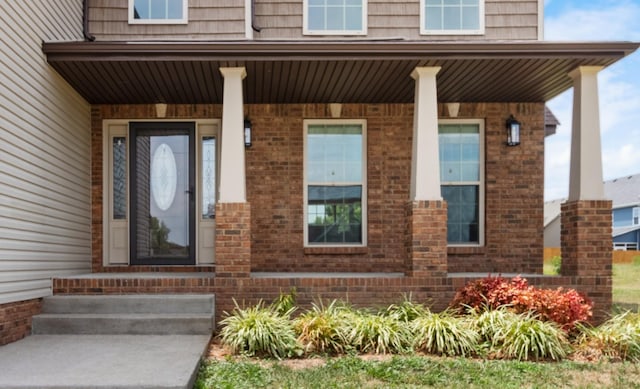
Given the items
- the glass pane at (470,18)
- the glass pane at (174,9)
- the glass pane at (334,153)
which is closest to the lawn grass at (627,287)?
the glass pane at (334,153)

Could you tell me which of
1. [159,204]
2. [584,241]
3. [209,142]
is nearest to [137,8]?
[209,142]

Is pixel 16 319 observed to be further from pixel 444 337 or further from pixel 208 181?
pixel 444 337

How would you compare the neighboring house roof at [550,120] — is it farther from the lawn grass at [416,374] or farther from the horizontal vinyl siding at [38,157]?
the horizontal vinyl siding at [38,157]

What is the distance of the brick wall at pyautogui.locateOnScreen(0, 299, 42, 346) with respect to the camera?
4785 mm

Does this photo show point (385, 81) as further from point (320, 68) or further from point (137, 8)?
point (137, 8)

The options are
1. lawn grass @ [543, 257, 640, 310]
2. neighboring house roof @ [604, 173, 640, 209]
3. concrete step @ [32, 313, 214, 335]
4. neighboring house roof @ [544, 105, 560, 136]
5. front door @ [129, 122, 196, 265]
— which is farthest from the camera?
neighboring house roof @ [604, 173, 640, 209]

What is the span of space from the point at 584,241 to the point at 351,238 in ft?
10.1

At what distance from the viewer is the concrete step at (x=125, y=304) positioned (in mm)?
5566

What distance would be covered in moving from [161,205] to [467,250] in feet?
14.8

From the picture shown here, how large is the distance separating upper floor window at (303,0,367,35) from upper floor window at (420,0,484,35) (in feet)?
3.05

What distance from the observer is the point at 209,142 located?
24.3 ft

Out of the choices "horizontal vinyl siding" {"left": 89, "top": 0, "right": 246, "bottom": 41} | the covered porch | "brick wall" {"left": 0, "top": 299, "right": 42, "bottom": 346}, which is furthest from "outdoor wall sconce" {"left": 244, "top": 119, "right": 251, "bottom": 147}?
"brick wall" {"left": 0, "top": 299, "right": 42, "bottom": 346}

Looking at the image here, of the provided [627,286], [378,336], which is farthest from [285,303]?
[627,286]

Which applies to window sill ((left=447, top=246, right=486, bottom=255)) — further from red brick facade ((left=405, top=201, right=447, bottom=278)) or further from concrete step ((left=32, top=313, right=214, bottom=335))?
concrete step ((left=32, top=313, right=214, bottom=335))
